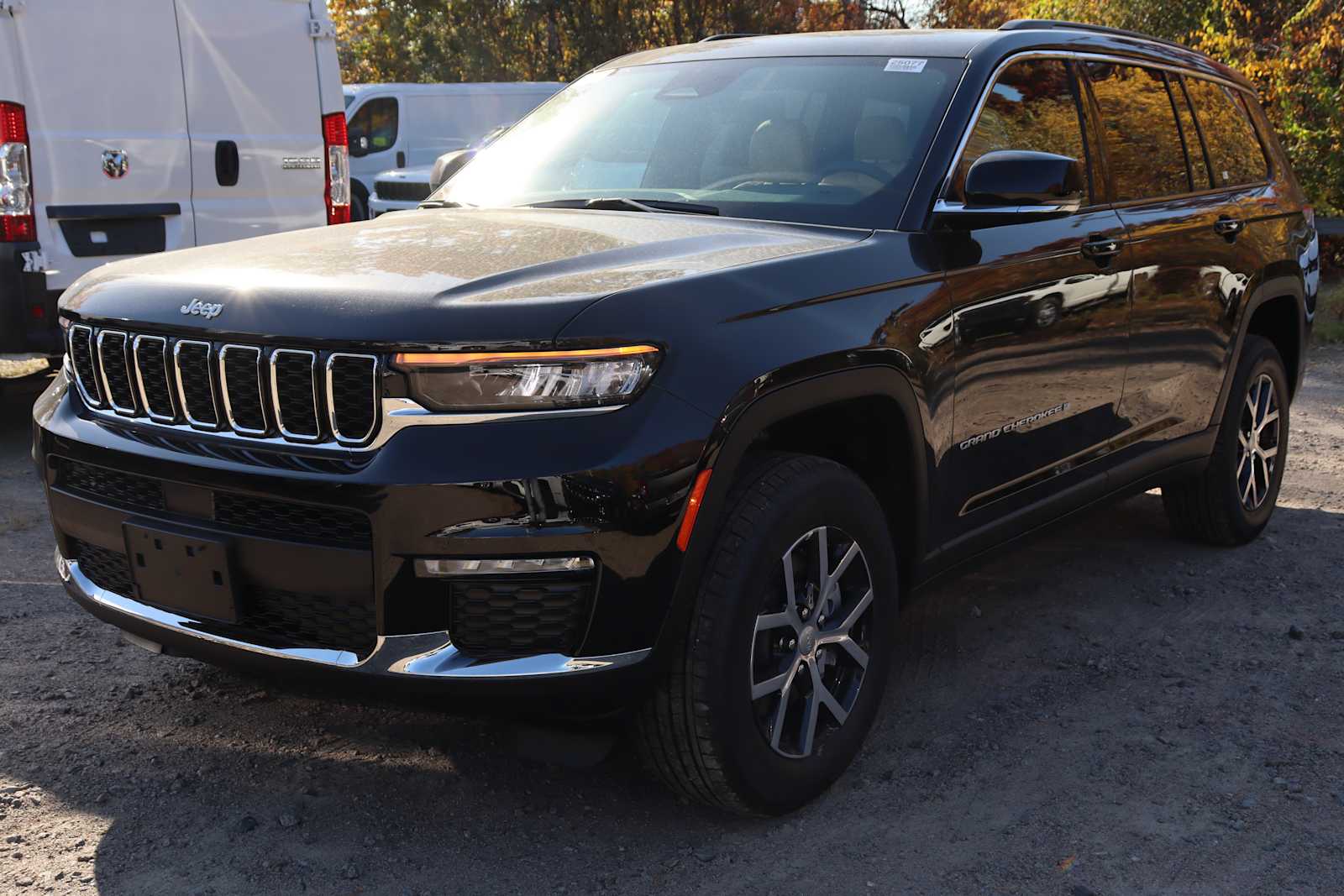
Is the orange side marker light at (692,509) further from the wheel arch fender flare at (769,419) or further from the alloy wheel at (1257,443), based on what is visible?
the alloy wheel at (1257,443)

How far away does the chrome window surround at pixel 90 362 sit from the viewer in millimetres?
3051

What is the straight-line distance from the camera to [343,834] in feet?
9.71

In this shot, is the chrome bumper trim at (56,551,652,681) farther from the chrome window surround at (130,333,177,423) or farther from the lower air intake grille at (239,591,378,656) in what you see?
the chrome window surround at (130,333,177,423)

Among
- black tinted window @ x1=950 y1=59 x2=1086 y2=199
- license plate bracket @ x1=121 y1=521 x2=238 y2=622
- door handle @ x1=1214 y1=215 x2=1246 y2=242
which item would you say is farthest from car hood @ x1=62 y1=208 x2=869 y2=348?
door handle @ x1=1214 y1=215 x2=1246 y2=242

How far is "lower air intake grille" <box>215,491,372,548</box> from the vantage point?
2557 mm

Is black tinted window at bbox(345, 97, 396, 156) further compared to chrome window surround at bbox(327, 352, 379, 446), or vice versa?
black tinted window at bbox(345, 97, 396, 156)

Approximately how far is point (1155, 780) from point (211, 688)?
2455mm

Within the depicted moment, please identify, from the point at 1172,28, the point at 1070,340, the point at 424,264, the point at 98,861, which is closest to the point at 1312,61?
the point at 1172,28

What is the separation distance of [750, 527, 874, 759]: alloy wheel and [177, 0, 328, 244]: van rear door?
4.64 m

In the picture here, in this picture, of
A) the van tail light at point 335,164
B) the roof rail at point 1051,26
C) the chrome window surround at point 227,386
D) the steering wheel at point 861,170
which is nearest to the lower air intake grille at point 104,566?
the chrome window surround at point 227,386

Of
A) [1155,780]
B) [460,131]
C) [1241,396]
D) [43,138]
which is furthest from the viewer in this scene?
[460,131]

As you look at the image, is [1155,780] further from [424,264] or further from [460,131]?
[460,131]

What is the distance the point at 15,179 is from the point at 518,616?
14.2 feet

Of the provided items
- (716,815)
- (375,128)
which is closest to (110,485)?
(716,815)
